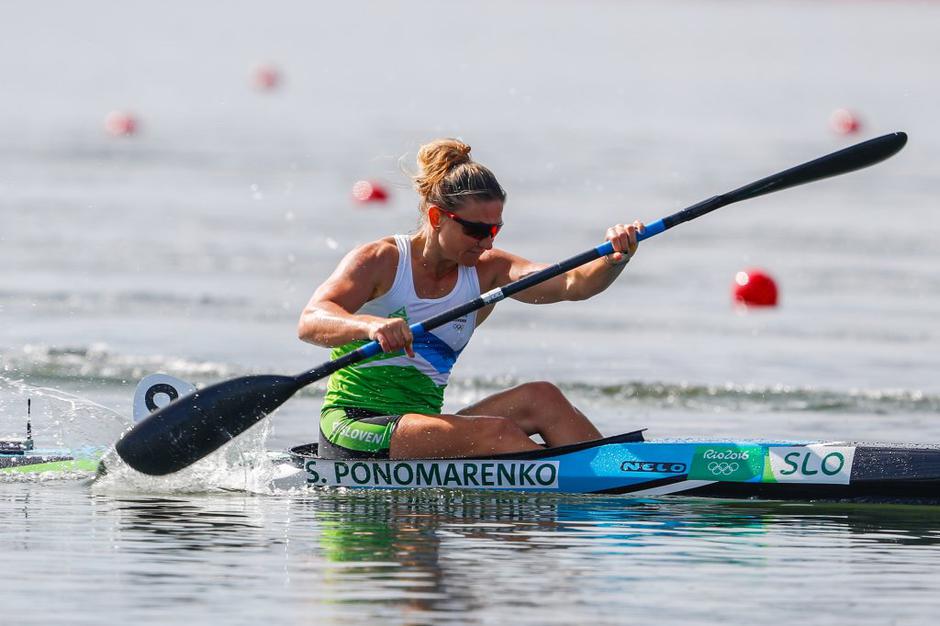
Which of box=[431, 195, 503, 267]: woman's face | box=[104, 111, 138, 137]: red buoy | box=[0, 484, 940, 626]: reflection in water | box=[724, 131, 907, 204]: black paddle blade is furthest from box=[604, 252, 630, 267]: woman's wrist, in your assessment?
box=[104, 111, 138, 137]: red buoy

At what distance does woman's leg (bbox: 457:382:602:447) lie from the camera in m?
8.56

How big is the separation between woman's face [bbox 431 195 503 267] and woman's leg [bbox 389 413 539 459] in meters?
0.73

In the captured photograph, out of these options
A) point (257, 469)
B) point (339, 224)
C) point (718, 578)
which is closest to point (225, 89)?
point (339, 224)

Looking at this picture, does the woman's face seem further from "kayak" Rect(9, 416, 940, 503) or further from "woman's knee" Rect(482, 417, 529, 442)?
"kayak" Rect(9, 416, 940, 503)

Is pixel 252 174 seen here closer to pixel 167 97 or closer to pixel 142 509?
pixel 167 97

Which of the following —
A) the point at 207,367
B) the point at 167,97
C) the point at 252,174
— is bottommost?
the point at 207,367

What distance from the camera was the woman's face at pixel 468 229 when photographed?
8.16 metres

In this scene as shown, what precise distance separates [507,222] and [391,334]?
12.0 meters

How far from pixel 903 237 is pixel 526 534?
1298cm

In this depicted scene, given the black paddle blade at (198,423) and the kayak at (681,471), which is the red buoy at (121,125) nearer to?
the black paddle blade at (198,423)

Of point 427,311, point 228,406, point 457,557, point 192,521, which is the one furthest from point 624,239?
point 192,521

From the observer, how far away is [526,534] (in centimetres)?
771

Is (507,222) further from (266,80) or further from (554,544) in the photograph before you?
(266,80)

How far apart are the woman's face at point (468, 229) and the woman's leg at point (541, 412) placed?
26.5 inches
